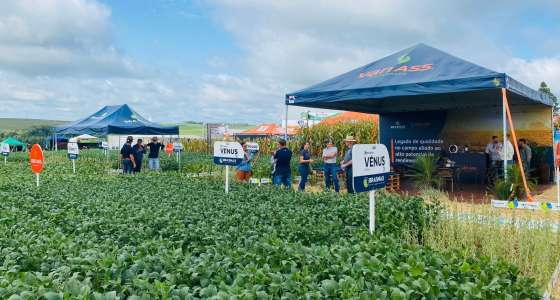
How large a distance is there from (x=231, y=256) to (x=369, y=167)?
2061 mm

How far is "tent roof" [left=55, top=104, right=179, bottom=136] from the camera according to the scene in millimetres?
16880

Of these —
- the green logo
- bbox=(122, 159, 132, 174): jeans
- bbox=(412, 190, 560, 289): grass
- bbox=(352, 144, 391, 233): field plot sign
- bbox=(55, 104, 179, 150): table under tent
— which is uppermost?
the green logo

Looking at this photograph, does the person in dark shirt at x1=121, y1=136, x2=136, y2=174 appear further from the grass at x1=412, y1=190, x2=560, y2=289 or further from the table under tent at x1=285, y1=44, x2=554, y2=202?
the grass at x1=412, y1=190, x2=560, y2=289

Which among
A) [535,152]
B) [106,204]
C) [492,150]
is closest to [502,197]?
[492,150]

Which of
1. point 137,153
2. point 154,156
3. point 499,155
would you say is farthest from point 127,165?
point 499,155

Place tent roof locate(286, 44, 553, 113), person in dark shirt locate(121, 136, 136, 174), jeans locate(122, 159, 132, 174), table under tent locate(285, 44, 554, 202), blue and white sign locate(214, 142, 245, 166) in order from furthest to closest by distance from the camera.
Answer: jeans locate(122, 159, 132, 174) < person in dark shirt locate(121, 136, 136, 174) < table under tent locate(285, 44, 554, 202) < tent roof locate(286, 44, 553, 113) < blue and white sign locate(214, 142, 245, 166)

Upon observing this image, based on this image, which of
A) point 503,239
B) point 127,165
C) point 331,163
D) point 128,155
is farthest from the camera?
point 127,165

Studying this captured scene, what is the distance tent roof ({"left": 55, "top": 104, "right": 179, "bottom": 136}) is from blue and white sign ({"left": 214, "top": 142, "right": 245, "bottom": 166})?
9.84m

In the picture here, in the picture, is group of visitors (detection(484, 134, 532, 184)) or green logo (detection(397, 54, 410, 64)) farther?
group of visitors (detection(484, 134, 532, 184))

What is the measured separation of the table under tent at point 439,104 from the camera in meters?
10.0

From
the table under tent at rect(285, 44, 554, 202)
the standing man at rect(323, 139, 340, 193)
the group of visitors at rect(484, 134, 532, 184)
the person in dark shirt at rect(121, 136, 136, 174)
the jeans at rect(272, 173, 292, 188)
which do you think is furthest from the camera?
the person in dark shirt at rect(121, 136, 136, 174)

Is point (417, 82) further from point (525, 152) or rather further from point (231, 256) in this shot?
point (231, 256)

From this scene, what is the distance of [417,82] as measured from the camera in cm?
1020

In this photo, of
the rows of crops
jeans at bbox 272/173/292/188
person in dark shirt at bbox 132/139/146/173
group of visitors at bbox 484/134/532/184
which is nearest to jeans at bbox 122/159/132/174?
person in dark shirt at bbox 132/139/146/173
